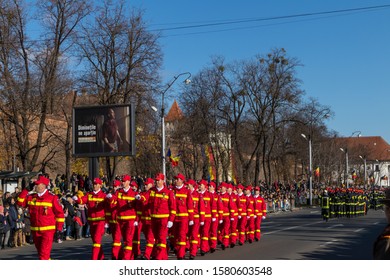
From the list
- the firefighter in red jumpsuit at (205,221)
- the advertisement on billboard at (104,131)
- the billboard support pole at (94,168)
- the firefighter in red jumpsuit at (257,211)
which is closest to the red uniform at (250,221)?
the firefighter in red jumpsuit at (257,211)

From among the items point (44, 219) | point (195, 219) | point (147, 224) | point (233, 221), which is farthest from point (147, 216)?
point (233, 221)

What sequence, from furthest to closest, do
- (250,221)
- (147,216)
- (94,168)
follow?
1. (94,168)
2. (250,221)
3. (147,216)

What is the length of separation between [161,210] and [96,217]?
1.35 meters

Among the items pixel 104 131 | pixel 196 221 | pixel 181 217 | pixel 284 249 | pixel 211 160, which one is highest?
pixel 104 131

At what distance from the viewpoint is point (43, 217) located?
12.4 metres

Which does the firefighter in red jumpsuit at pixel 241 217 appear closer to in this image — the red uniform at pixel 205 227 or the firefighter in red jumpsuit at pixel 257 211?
the firefighter in red jumpsuit at pixel 257 211

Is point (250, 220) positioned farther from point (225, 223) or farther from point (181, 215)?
point (181, 215)

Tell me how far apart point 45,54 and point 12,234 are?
19797mm

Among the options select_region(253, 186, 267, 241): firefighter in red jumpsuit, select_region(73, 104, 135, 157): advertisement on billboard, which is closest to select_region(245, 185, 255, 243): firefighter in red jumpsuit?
select_region(253, 186, 267, 241): firefighter in red jumpsuit

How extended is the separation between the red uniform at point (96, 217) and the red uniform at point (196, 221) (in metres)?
2.60

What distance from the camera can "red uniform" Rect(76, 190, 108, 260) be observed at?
44.2 ft

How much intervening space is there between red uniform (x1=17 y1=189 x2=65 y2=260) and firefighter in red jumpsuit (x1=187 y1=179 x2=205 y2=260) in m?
3.93

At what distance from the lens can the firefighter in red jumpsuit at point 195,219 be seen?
1561 centimetres
